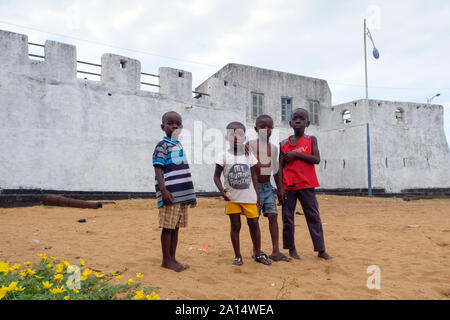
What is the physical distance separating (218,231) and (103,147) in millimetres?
6994

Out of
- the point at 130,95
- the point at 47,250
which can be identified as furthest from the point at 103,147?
the point at 47,250

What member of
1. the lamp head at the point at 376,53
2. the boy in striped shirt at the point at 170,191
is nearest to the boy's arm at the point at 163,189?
the boy in striped shirt at the point at 170,191

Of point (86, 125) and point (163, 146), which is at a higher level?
point (86, 125)

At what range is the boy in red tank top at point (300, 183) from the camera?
3744 millimetres

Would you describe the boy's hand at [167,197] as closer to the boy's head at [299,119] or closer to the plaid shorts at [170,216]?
the plaid shorts at [170,216]

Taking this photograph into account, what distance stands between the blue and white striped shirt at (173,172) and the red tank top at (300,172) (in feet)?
3.97

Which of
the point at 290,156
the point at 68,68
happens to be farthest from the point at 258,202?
the point at 68,68

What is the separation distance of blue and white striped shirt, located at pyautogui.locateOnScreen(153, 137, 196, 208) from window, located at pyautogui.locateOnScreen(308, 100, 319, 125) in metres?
16.7

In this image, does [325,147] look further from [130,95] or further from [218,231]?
[218,231]

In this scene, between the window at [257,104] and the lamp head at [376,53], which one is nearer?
the window at [257,104]

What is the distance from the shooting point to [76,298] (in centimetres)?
209

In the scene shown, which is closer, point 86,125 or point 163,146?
point 163,146

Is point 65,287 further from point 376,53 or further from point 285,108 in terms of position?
point 376,53

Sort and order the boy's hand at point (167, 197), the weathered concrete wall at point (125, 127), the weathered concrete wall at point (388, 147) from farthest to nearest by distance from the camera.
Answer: the weathered concrete wall at point (388, 147) < the weathered concrete wall at point (125, 127) < the boy's hand at point (167, 197)
